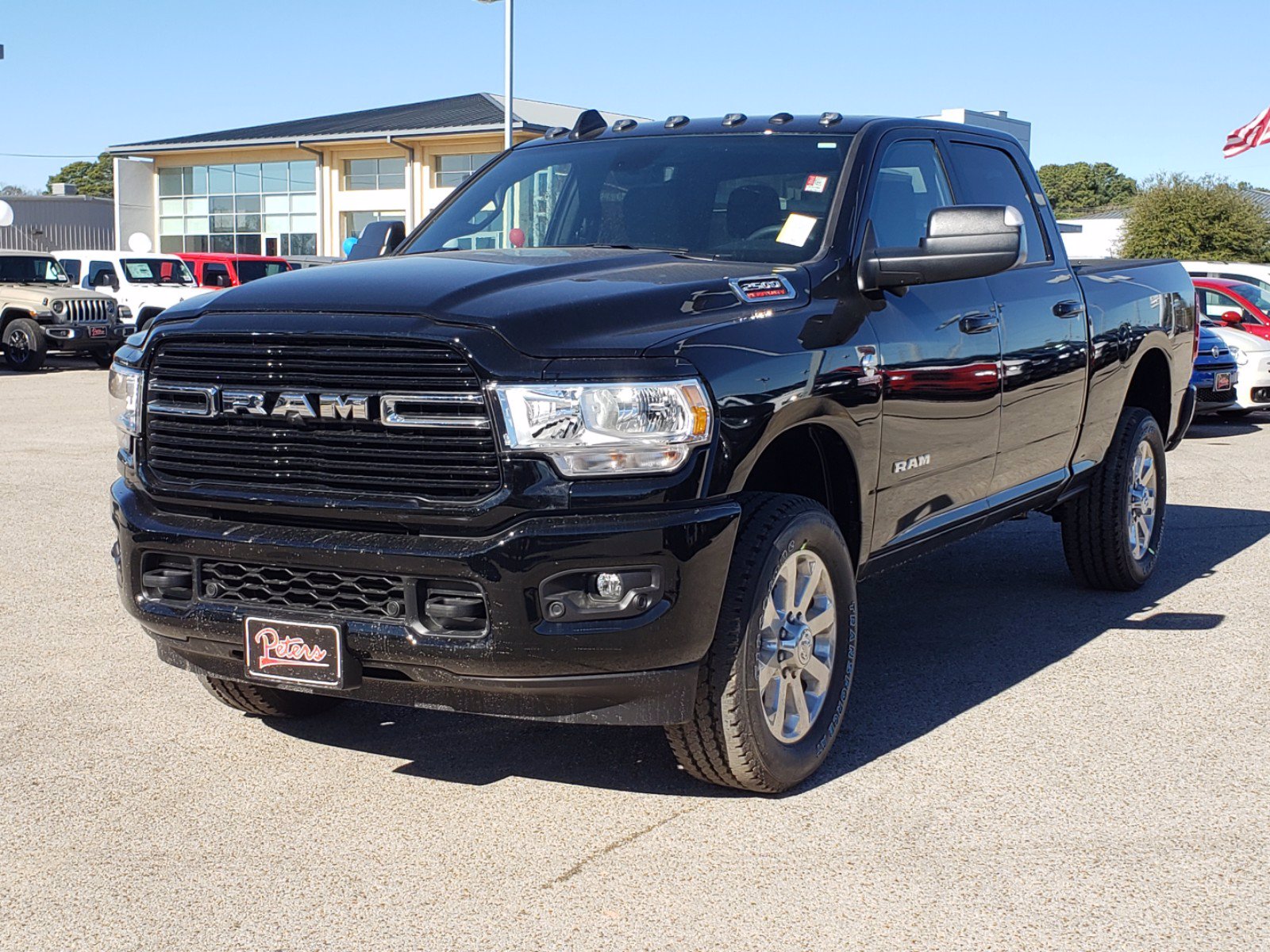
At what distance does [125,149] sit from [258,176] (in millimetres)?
4910

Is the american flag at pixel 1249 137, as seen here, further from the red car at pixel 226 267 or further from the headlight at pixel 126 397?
the headlight at pixel 126 397

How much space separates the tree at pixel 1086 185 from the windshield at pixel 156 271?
81181mm

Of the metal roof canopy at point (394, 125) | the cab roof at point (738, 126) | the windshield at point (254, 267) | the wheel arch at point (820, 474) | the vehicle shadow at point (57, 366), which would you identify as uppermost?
the metal roof canopy at point (394, 125)

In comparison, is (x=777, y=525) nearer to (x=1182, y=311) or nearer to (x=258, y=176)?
(x=1182, y=311)

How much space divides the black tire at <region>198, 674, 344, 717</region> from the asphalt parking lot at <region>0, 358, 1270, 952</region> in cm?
6

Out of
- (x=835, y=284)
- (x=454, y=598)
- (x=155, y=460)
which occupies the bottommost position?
(x=454, y=598)

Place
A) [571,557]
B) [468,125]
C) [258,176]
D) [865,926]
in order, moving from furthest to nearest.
Answer: [258,176]
[468,125]
[571,557]
[865,926]

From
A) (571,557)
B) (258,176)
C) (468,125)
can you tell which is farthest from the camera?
(258,176)

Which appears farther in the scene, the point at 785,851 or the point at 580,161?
the point at 580,161

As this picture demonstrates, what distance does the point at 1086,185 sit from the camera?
102938mm

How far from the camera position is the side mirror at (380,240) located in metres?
5.75

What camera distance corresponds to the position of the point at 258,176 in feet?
156

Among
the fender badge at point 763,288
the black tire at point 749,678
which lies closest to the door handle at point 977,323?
the fender badge at point 763,288

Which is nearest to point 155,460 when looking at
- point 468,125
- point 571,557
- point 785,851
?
point 571,557
